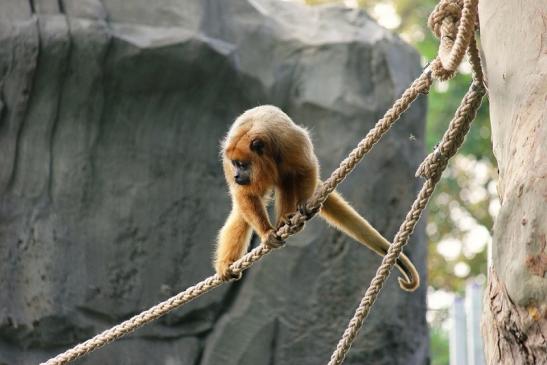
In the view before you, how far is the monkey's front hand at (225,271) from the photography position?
4.84m

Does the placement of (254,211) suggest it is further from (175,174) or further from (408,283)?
(175,174)

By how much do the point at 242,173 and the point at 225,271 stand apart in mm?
565

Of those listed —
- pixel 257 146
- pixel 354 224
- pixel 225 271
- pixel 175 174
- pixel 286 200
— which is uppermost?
pixel 257 146

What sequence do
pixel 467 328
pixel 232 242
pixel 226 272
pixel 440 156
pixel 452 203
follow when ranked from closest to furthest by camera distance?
pixel 440 156, pixel 226 272, pixel 232 242, pixel 467 328, pixel 452 203

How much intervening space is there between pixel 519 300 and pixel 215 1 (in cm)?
547

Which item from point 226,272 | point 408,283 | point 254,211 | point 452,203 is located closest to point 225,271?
point 226,272

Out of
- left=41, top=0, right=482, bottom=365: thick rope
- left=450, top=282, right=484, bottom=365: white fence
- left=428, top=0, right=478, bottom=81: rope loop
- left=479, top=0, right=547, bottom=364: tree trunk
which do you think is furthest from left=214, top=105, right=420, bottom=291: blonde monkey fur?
left=450, top=282, right=484, bottom=365: white fence

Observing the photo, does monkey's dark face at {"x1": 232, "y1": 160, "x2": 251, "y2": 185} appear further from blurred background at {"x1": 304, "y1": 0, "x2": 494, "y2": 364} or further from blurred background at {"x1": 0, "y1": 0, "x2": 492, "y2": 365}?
blurred background at {"x1": 304, "y1": 0, "x2": 494, "y2": 364}

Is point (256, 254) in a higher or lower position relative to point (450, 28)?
lower

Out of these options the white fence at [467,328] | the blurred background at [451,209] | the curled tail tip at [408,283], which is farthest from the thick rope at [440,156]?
the blurred background at [451,209]

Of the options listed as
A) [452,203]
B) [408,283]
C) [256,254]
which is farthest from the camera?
[452,203]

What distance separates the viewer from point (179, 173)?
24.2ft

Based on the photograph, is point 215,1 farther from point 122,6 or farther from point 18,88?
point 18,88

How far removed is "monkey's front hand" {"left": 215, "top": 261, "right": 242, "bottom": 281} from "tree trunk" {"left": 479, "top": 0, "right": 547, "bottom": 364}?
1909 mm
